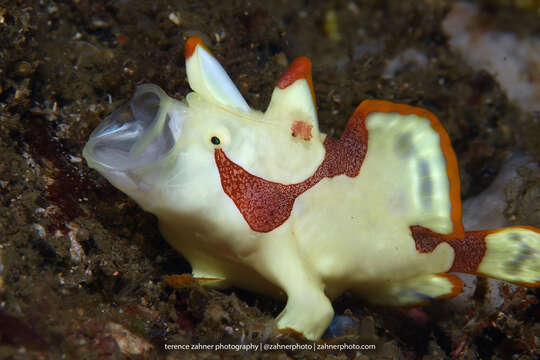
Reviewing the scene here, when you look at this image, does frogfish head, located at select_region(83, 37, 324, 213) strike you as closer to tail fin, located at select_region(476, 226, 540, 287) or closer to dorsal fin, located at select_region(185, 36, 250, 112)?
dorsal fin, located at select_region(185, 36, 250, 112)

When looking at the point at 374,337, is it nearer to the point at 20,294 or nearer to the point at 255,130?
the point at 255,130

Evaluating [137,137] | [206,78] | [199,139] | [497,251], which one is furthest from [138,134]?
[497,251]

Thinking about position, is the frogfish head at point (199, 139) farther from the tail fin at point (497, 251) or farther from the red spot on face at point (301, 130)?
the tail fin at point (497, 251)

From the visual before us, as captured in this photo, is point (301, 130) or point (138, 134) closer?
point (138, 134)

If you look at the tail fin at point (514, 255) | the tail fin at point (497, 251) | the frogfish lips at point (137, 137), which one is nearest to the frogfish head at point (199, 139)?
the frogfish lips at point (137, 137)

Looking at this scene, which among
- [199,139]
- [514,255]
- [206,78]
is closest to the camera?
[199,139]

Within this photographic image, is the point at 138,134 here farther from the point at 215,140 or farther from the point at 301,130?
the point at 301,130

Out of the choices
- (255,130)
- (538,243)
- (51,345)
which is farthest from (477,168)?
(51,345)
